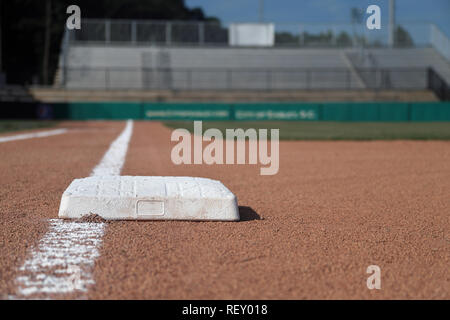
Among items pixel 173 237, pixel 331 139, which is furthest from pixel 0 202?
pixel 331 139

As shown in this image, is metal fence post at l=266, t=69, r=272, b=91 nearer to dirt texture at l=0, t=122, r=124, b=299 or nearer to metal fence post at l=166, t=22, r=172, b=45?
metal fence post at l=166, t=22, r=172, b=45

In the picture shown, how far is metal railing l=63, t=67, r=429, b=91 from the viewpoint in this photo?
33750mm

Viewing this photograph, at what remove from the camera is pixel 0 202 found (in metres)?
3.91

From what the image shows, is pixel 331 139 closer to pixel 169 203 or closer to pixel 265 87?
pixel 169 203

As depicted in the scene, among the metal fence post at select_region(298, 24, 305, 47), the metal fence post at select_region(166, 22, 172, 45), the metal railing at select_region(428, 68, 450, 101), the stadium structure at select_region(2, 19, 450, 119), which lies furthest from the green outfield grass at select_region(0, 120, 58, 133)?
the metal railing at select_region(428, 68, 450, 101)

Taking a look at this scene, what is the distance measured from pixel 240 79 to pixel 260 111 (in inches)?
231

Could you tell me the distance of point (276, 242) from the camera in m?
2.86

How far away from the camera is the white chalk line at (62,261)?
2018 mm

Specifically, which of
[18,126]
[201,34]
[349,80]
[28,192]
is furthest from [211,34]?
[28,192]

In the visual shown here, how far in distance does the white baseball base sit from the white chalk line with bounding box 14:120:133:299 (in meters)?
A: 0.15

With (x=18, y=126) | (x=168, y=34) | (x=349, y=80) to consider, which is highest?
(x=168, y=34)

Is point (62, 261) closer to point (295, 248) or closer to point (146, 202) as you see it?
point (146, 202)

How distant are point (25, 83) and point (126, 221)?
41046 millimetres

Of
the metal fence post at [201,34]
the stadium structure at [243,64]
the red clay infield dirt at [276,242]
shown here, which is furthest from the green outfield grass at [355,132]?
the metal fence post at [201,34]
